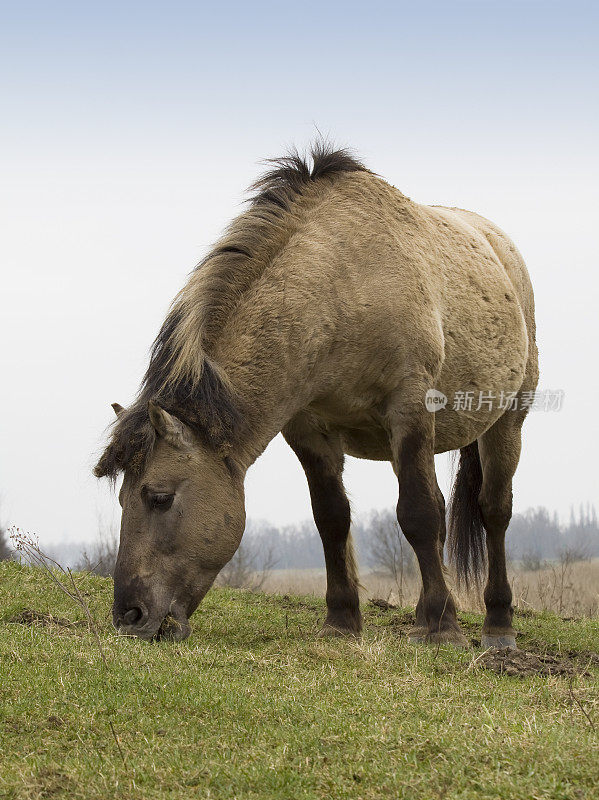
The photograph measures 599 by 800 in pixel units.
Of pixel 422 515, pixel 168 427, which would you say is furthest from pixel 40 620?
pixel 422 515

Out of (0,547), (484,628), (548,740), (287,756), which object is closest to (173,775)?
(287,756)

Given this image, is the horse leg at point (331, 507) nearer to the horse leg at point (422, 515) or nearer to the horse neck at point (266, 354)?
the horse leg at point (422, 515)

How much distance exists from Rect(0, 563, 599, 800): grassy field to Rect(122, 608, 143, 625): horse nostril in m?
0.11

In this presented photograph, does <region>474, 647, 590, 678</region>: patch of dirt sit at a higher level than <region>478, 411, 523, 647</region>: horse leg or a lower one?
lower

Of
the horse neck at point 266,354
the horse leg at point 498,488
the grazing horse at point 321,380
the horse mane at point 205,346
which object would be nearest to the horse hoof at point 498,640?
the grazing horse at point 321,380

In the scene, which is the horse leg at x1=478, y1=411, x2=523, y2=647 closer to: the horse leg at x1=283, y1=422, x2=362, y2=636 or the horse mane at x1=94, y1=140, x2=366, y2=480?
the horse leg at x1=283, y1=422, x2=362, y2=636

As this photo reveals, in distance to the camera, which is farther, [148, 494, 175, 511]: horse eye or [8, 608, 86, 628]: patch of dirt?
[8, 608, 86, 628]: patch of dirt

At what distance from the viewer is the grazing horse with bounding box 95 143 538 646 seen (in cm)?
550

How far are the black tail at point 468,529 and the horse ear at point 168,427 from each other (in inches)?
157

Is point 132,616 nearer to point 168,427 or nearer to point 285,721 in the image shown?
point 168,427

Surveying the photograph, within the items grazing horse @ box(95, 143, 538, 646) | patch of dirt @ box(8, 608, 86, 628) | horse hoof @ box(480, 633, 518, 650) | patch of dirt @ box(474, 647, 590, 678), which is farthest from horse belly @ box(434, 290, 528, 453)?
patch of dirt @ box(8, 608, 86, 628)

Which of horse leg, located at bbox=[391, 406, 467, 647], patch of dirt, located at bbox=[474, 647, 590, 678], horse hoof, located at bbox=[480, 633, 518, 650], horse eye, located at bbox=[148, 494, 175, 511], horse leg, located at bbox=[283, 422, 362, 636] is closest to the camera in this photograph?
patch of dirt, located at bbox=[474, 647, 590, 678]

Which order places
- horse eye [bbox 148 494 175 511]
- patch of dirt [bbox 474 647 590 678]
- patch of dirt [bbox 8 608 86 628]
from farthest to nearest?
patch of dirt [bbox 8 608 86 628], horse eye [bbox 148 494 175 511], patch of dirt [bbox 474 647 590 678]

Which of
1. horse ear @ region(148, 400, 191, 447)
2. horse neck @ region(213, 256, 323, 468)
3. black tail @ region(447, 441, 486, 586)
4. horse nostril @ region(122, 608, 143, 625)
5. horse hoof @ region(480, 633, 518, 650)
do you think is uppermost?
horse neck @ region(213, 256, 323, 468)
